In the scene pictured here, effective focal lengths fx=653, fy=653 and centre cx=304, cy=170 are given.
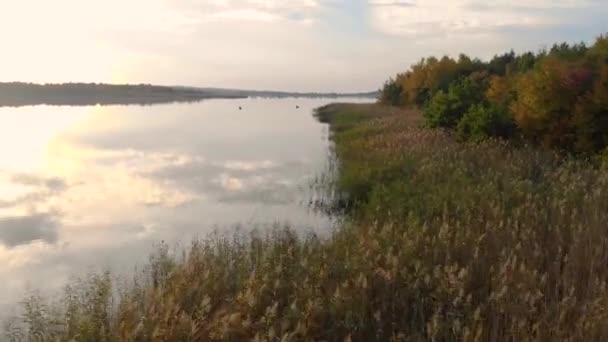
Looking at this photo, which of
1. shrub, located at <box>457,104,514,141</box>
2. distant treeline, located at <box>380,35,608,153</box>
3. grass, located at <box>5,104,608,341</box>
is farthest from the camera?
shrub, located at <box>457,104,514,141</box>

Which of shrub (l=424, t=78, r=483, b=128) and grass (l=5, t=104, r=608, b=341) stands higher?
shrub (l=424, t=78, r=483, b=128)

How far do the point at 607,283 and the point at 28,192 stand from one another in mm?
17912

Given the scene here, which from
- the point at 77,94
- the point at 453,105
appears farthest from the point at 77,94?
the point at 453,105

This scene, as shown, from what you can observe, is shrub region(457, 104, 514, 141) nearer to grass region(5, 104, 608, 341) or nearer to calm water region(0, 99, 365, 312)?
calm water region(0, 99, 365, 312)

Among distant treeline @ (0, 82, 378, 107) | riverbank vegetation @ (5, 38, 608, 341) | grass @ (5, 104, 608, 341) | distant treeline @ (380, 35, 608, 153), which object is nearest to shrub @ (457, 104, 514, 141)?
distant treeline @ (380, 35, 608, 153)

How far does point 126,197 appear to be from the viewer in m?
19.7

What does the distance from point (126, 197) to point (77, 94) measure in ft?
452

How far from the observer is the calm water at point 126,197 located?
1273 centimetres

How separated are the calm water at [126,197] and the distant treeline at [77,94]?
73172mm

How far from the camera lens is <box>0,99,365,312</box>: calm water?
41.8ft

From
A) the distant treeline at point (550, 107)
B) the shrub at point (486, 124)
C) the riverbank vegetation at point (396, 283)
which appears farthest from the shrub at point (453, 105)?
the riverbank vegetation at point (396, 283)

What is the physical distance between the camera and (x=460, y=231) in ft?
32.1

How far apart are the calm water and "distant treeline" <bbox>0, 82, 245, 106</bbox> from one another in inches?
2881

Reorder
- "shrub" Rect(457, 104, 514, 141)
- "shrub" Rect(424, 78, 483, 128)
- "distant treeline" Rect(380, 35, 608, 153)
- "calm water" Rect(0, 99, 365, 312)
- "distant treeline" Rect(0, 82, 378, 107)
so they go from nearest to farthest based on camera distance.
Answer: "calm water" Rect(0, 99, 365, 312) < "distant treeline" Rect(380, 35, 608, 153) < "shrub" Rect(457, 104, 514, 141) < "shrub" Rect(424, 78, 483, 128) < "distant treeline" Rect(0, 82, 378, 107)
